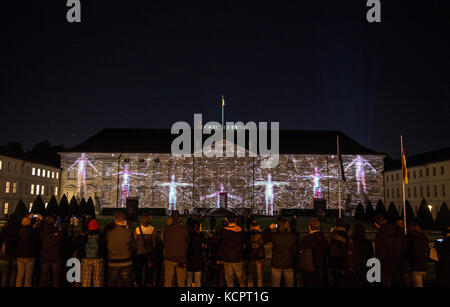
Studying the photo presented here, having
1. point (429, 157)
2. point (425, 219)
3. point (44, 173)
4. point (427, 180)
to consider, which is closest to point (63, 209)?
point (44, 173)

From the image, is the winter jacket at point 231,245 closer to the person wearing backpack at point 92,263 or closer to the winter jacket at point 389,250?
the person wearing backpack at point 92,263

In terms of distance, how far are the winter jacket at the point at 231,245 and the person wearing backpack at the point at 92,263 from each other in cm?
251

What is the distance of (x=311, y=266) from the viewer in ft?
25.2

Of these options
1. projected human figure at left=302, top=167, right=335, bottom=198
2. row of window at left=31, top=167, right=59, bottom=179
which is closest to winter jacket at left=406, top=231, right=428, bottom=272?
projected human figure at left=302, top=167, right=335, bottom=198

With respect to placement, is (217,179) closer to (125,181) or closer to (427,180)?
(125,181)

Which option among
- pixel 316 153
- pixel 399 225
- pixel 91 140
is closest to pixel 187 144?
pixel 91 140

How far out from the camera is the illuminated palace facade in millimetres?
53531

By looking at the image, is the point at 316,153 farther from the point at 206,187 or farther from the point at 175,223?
the point at 175,223

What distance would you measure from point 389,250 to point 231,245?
10.9ft

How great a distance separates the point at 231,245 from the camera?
784 cm

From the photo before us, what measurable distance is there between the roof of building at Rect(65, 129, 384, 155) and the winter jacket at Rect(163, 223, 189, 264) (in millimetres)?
47871

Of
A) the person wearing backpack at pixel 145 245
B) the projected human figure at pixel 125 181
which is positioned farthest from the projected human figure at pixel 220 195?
the person wearing backpack at pixel 145 245

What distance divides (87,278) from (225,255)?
2870mm
